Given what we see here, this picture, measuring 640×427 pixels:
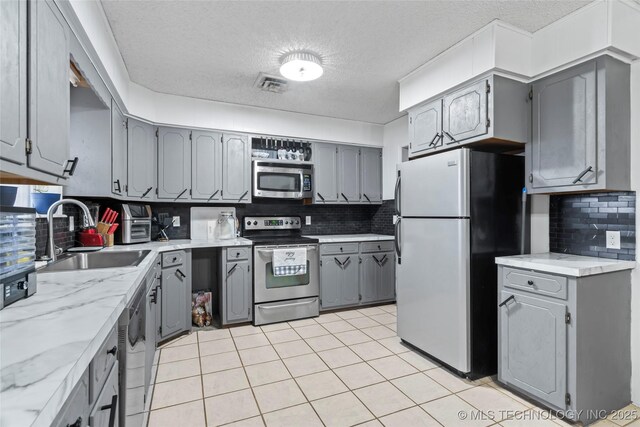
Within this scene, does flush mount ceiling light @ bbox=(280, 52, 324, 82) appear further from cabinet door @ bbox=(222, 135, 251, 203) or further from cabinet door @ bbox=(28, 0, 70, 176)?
cabinet door @ bbox=(28, 0, 70, 176)

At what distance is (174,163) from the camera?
11.6 ft

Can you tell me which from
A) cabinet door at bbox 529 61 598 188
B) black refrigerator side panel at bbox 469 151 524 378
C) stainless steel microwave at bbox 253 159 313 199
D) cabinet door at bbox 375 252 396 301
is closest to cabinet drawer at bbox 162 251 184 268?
stainless steel microwave at bbox 253 159 313 199

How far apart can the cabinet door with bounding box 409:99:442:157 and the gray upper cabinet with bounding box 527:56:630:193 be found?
70cm

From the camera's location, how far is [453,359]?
2416mm

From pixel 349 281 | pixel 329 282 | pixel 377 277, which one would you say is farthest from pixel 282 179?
pixel 377 277

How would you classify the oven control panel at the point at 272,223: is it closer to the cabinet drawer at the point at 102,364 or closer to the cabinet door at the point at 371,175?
the cabinet door at the point at 371,175

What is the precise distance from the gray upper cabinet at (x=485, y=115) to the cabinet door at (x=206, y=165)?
233cm

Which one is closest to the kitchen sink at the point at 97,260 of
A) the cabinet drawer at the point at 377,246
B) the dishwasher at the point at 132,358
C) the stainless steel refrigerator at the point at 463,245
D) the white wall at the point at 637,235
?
the dishwasher at the point at 132,358

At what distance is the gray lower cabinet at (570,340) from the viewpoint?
6.08 feet

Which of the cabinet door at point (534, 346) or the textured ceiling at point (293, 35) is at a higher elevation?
the textured ceiling at point (293, 35)

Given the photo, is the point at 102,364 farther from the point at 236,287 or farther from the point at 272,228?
the point at 272,228

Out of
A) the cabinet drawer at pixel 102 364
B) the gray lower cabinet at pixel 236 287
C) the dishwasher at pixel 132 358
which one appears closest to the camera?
the cabinet drawer at pixel 102 364

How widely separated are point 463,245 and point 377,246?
74.0 inches

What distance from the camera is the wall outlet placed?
2.13 meters
